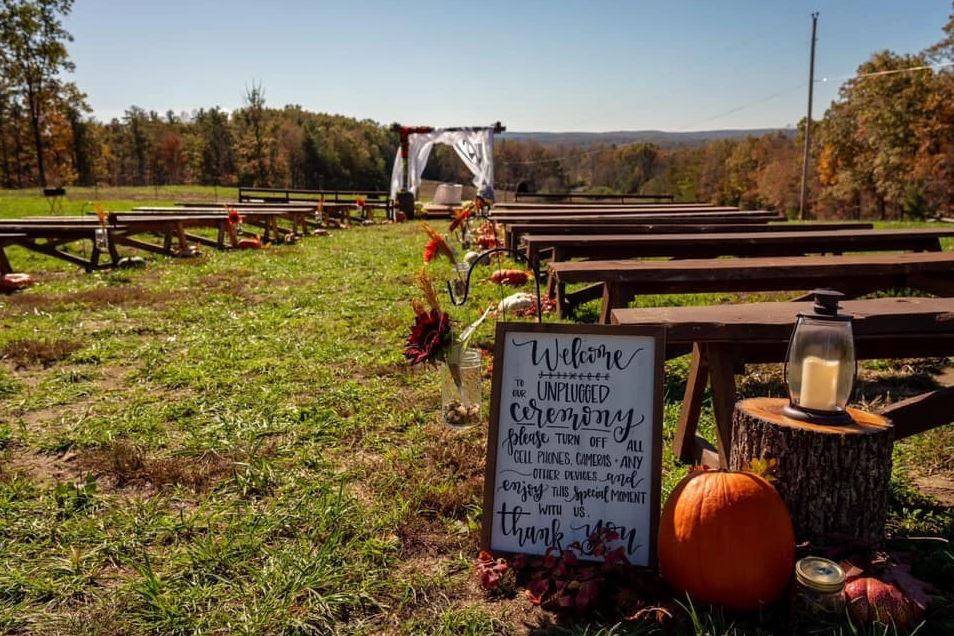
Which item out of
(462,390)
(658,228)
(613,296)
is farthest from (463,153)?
(462,390)

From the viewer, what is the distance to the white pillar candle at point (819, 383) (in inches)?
72.6

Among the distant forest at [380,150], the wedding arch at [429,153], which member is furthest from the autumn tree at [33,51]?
the wedding arch at [429,153]

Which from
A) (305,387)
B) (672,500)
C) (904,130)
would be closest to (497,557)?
(672,500)

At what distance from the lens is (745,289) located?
153 inches

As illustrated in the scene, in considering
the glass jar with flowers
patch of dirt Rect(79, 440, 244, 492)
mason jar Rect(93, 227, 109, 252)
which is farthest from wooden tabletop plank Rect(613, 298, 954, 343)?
mason jar Rect(93, 227, 109, 252)

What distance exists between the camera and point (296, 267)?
912cm

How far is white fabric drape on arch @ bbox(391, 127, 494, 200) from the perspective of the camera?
19203mm

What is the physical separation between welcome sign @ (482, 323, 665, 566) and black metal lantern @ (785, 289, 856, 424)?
410 mm

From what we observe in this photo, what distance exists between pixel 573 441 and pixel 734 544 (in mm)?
531

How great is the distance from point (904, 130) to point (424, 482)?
4533cm

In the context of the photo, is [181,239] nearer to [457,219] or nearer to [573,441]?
[457,219]

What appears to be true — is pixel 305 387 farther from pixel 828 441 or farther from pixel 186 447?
pixel 828 441

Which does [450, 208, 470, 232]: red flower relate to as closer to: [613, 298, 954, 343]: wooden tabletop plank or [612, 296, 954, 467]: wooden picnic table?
[612, 296, 954, 467]: wooden picnic table

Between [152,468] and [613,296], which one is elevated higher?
[613,296]
